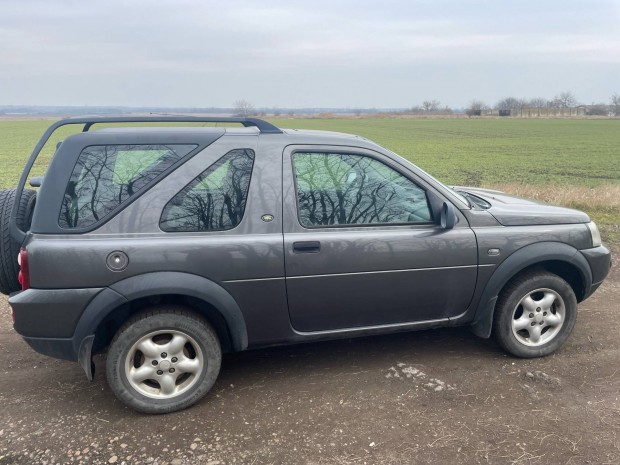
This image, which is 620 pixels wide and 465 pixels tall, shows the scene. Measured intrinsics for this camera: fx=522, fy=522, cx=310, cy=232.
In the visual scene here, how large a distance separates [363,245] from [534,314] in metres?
1.54

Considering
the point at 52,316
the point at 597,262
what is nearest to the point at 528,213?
the point at 597,262

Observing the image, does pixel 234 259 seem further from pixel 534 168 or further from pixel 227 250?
pixel 534 168

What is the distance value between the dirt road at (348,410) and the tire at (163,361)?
132mm

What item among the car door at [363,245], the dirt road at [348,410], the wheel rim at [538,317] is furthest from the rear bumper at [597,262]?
the car door at [363,245]

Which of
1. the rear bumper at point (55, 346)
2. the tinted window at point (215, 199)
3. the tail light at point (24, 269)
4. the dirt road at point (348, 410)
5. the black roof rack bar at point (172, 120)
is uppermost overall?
the black roof rack bar at point (172, 120)

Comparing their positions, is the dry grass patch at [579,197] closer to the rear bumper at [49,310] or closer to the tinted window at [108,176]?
the tinted window at [108,176]

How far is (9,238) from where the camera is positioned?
10.8 feet

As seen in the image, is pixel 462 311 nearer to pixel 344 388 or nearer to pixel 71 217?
pixel 344 388

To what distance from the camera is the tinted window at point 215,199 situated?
10.6ft

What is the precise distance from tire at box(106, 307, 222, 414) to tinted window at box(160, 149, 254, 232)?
1.86ft

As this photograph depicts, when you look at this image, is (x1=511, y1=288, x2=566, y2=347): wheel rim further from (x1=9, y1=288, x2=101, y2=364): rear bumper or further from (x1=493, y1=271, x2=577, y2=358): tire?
(x1=9, y1=288, x2=101, y2=364): rear bumper

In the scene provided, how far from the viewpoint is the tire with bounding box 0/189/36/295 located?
3279 millimetres

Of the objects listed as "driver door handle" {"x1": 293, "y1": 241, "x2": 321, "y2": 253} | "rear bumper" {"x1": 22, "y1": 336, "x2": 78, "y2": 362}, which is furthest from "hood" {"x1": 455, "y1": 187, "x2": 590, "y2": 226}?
"rear bumper" {"x1": 22, "y1": 336, "x2": 78, "y2": 362}

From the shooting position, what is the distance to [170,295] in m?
3.29
